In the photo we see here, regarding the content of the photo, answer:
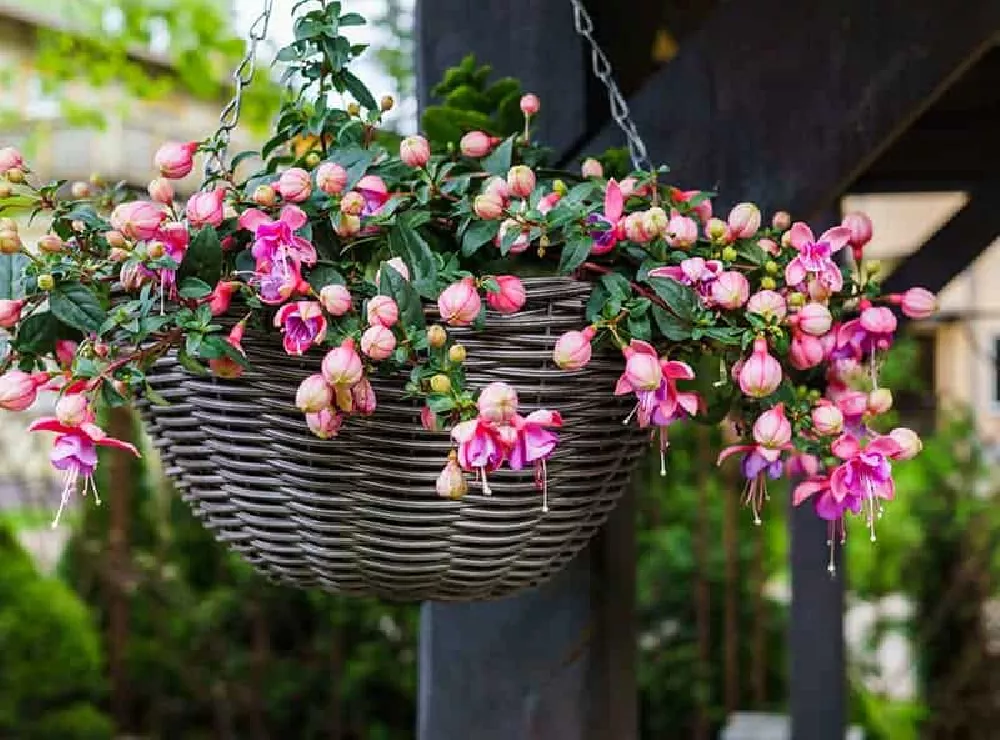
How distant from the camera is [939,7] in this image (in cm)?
84

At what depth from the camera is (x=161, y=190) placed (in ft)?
2.06

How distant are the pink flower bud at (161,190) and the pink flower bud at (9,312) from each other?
94 millimetres

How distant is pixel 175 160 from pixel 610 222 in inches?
9.9

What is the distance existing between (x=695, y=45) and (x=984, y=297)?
7.08 m

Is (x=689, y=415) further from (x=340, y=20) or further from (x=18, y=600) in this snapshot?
(x=18, y=600)

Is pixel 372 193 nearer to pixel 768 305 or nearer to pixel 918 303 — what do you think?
pixel 768 305

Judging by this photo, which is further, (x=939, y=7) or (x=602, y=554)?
(x=602, y=554)

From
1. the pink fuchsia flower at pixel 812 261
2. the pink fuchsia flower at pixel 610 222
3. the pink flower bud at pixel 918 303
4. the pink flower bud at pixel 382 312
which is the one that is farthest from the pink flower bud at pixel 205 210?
the pink flower bud at pixel 918 303

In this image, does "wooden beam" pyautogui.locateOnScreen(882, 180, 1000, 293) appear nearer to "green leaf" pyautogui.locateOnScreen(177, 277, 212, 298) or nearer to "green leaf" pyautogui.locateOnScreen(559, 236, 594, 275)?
"green leaf" pyautogui.locateOnScreen(559, 236, 594, 275)

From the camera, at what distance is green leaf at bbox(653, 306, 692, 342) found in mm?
625

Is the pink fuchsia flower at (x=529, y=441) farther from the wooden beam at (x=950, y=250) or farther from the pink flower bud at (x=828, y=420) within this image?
the wooden beam at (x=950, y=250)

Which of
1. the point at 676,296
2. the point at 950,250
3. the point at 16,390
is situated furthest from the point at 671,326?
the point at 950,250

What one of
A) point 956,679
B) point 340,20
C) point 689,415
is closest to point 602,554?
point 689,415

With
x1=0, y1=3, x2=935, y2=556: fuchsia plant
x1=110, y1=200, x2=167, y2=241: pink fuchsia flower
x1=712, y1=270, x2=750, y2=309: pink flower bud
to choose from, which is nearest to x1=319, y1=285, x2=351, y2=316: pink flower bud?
x1=0, y1=3, x2=935, y2=556: fuchsia plant
